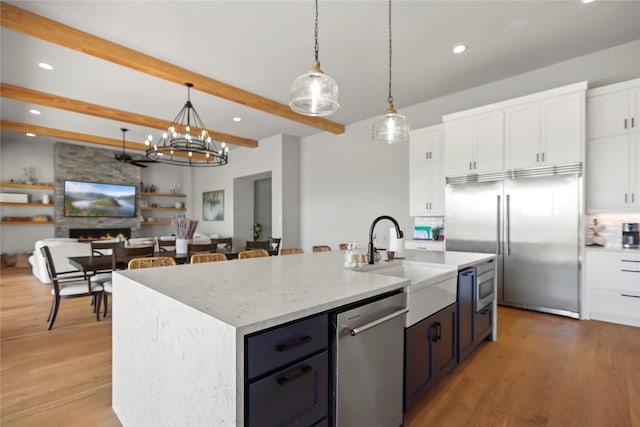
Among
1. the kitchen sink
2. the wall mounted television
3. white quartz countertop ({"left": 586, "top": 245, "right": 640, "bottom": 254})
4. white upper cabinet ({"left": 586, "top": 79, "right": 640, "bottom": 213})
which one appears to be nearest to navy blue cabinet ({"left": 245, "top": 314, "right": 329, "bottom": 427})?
the kitchen sink

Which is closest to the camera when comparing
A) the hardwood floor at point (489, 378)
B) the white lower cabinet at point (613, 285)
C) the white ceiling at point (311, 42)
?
the hardwood floor at point (489, 378)

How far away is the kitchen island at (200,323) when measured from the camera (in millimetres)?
951

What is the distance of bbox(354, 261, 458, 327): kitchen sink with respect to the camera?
1.68 m

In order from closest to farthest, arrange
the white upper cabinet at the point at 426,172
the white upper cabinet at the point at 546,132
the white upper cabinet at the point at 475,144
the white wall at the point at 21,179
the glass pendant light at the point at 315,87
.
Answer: the glass pendant light at the point at 315,87 < the white upper cabinet at the point at 546,132 < the white upper cabinet at the point at 475,144 < the white upper cabinet at the point at 426,172 < the white wall at the point at 21,179

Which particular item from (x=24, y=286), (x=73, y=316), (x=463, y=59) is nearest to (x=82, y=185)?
(x=24, y=286)

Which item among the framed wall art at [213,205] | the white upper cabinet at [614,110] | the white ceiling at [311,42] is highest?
the white ceiling at [311,42]

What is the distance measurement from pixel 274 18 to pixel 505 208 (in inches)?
140

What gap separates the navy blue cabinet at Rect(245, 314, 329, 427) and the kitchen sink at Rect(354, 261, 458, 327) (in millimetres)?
645

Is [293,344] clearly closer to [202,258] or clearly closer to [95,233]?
[202,258]

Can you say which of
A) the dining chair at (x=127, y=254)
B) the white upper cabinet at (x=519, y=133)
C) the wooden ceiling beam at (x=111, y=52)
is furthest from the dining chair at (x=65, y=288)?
the white upper cabinet at (x=519, y=133)

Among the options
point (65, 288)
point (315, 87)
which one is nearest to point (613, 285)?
point (315, 87)

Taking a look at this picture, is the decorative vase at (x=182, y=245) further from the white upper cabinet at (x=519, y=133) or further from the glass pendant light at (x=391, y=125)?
the white upper cabinet at (x=519, y=133)

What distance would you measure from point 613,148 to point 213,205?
29.7 ft

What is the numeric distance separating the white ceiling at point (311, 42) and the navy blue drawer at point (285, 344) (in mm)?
2914
